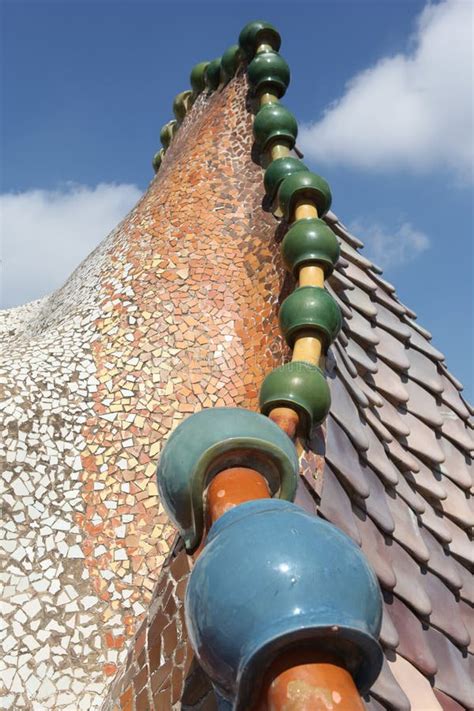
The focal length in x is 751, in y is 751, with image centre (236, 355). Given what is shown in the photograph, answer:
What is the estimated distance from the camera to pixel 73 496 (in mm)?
2639

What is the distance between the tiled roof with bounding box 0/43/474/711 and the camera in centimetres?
185

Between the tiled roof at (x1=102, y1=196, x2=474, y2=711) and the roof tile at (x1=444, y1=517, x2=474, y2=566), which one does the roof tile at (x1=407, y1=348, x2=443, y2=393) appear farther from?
the roof tile at (x1=444, y1=517, x2=474, y2=566)

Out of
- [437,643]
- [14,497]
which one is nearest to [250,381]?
[14,497]

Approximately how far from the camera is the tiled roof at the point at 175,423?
1848 mm

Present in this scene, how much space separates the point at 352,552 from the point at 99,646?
1645 millimetres

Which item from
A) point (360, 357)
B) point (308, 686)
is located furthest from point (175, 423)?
point (308, 686)

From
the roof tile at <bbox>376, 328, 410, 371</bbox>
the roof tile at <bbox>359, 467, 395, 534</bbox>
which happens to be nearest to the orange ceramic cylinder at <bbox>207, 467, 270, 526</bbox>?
the roof tile at <bbox>359, 467, 395, 534</bbox>

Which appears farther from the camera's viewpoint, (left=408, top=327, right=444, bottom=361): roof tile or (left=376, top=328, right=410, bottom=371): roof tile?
(left=408, top=327, right=444, bottom=361): roof tile

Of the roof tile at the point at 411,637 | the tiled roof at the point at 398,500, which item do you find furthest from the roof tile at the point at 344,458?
the roof tile at the point at 411,637

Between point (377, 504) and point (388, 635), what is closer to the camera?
point (388, 635)

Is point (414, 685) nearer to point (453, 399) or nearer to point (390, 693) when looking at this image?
point (390, 693)

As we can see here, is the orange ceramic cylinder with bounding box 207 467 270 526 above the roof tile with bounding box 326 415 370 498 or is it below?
below

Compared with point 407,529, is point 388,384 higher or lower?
higher

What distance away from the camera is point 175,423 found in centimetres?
281
